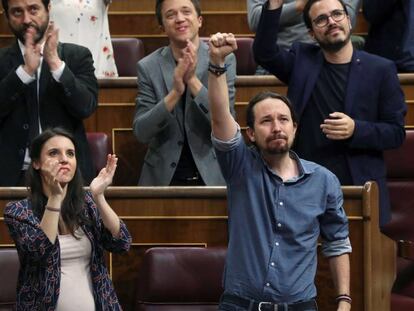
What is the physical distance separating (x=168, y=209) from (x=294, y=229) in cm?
31

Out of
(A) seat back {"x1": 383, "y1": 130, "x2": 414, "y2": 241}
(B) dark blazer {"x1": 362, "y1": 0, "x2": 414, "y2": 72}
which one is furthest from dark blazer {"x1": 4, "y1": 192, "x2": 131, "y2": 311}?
(B) dark blazer {"x1": 362, "y1": 0, "x2": 414, "y2": 72}

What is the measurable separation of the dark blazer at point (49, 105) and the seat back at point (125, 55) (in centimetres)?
47

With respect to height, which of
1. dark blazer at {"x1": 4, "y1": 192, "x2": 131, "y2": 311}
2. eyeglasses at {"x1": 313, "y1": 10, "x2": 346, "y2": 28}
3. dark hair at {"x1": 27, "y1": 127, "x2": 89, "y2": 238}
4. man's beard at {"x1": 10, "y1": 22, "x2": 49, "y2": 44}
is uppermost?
eyeglasses at {"x1": 313, "y1": 10, "x2": 346, "y2": 28}

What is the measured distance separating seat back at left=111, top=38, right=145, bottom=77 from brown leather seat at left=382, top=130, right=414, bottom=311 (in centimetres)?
61

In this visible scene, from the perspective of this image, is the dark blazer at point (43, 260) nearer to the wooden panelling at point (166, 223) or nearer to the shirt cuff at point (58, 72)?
the wooden panelling at point (166, 223)

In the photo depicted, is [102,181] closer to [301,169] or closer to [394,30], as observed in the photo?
[301,169]

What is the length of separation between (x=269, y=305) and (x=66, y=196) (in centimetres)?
30

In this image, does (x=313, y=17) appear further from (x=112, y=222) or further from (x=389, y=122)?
(x=112, y=222)

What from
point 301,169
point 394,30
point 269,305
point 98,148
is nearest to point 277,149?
point 301,169

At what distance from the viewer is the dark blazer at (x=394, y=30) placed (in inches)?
78.2

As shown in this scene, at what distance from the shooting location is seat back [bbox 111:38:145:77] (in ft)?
7.14

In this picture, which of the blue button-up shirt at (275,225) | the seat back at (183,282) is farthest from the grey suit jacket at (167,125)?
the blue button-up shirt at (275,225)

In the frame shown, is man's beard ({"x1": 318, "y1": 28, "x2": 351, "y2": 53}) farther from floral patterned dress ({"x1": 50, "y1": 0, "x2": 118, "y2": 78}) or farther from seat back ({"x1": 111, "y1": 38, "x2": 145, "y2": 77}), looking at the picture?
seat back ({"x1": 111, "y1": 38, "x2": 145, "y2": 77})

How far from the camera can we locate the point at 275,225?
129 cm
